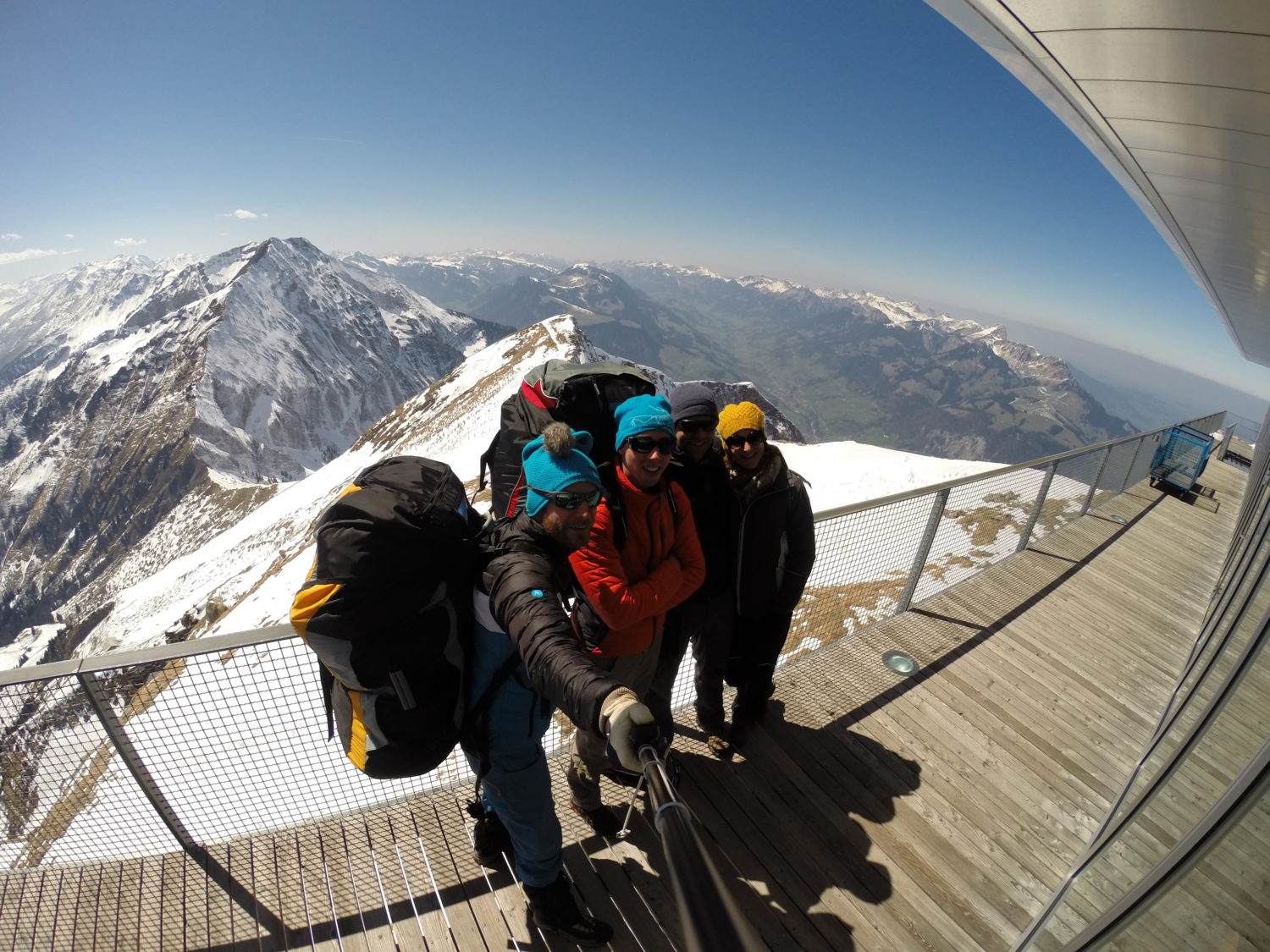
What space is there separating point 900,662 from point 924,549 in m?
1.29

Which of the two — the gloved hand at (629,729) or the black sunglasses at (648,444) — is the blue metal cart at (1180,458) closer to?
the black sunglasses at (648,444)

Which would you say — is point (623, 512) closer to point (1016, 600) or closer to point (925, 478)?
point (1016, 600)

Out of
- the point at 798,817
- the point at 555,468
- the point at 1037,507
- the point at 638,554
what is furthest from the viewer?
the point at 1037,507

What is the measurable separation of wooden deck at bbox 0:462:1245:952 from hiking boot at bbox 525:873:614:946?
0.59ft

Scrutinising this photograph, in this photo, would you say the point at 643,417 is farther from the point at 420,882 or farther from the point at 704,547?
the point at 420,882

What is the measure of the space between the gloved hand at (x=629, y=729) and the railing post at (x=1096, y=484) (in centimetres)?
1167

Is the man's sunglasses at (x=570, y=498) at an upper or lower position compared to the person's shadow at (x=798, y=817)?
upper

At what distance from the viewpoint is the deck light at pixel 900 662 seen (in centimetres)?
569

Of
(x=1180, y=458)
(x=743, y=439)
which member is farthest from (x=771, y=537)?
(x=1180, y=458)

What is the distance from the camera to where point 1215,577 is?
8.81 metres

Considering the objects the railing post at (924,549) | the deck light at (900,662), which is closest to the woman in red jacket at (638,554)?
the deck light at (900,662)

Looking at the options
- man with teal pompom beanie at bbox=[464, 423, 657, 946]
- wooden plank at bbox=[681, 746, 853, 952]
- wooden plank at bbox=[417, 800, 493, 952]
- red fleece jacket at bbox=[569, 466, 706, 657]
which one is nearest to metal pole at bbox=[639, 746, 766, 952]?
man with teal pompom beanie at bbox=[464, 423, 657, 946]

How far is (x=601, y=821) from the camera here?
150 inches

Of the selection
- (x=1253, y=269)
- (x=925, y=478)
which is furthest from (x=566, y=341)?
(x=1253, y=269)
